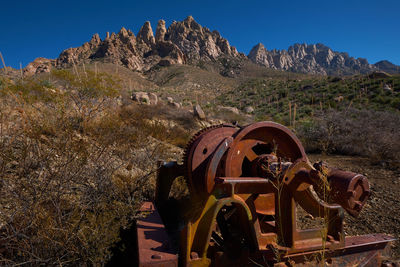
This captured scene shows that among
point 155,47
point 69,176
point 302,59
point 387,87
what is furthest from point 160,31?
point 69,176

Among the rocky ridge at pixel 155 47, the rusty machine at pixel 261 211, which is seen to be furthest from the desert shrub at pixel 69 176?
the rocky ridge at pixel 155 47

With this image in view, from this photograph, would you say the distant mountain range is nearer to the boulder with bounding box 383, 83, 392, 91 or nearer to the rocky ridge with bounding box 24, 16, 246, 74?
the rocky ridge with bounding box 24, 16, 246, 74

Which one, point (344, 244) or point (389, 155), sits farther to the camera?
point (389, 155)

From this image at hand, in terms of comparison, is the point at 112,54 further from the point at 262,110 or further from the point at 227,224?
the point at 227,224

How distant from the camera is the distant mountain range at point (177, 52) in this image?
2746 inches

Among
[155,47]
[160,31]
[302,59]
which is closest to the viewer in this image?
[155,47]

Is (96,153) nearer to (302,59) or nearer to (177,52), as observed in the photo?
(177,52)

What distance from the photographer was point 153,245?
75.0 inches

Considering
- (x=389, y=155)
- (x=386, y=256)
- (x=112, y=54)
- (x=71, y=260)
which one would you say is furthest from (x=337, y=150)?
(x=112, y=54)

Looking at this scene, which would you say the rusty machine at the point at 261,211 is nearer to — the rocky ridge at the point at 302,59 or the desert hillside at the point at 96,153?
the desert hillside at the point at 96,153

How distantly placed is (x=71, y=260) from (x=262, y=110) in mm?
21205

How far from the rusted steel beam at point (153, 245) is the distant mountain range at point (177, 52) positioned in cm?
5368

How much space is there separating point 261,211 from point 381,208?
3253 mm

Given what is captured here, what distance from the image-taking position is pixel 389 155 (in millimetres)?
7230
